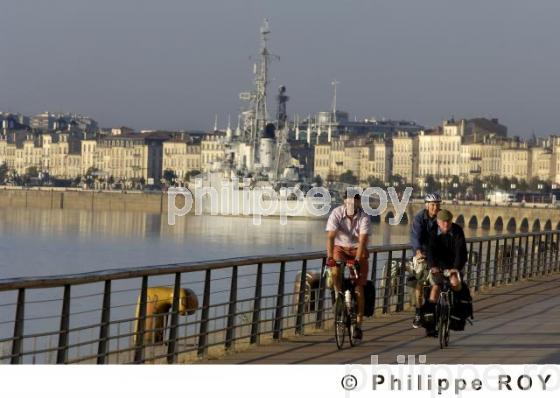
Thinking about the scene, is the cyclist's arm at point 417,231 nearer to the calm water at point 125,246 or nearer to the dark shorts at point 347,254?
the dark shorts at point 347,254

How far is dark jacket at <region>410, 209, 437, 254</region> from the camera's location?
10.7 m

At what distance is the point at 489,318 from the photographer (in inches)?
530

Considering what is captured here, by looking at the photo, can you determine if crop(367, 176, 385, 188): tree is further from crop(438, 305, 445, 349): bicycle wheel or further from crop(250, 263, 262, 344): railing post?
crop(438, 305, 445, 349): bicycle wheel

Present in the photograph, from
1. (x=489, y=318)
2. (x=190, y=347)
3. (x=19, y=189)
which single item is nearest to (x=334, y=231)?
(x=190, y=347)

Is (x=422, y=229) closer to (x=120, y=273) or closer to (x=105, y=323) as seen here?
(x=120, y=273)

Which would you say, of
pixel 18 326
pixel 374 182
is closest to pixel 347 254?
pixel 18 326

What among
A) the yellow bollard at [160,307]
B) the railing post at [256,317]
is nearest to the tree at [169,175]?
the yellow bollard at [160,307]

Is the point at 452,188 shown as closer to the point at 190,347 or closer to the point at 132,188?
the point at 132,188

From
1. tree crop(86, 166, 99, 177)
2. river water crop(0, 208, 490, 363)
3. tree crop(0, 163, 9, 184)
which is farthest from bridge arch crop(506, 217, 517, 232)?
tree crop(86, 166, 99, 177)

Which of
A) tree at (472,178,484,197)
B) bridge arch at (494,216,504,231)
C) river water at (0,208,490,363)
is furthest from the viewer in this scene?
tree at (472,178,484,197)

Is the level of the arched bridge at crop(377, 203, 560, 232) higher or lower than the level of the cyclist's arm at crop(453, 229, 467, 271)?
lower

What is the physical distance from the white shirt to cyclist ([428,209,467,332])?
44 centimetres

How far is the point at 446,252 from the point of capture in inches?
422

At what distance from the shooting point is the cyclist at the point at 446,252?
Answer: 35.0 feet
